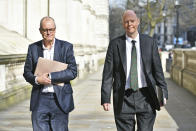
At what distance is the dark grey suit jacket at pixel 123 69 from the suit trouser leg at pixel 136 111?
67 mm

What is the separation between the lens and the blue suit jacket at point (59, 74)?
4.48 metres

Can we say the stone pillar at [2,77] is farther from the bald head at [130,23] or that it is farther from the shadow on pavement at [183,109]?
the bald head at [130,23]

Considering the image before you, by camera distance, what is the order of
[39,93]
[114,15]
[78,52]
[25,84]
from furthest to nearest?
[114,15] → [78,52] → [25,84] → [39,93]

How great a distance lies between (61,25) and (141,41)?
13.8 metres

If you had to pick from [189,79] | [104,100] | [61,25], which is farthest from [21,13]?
[104,100]

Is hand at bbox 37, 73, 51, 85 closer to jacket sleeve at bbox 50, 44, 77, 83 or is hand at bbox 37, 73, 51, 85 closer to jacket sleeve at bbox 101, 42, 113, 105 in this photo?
jacket sleeve at bbox 50, 44, 77, 83

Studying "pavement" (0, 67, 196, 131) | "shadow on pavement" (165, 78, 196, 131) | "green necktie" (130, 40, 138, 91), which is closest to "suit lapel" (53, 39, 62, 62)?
"green necktie" (130, 40, 138, 91)

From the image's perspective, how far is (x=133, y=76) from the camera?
4586mm

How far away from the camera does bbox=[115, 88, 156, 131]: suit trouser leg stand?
4.64 meters

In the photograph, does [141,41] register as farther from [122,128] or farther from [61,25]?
[61,25]

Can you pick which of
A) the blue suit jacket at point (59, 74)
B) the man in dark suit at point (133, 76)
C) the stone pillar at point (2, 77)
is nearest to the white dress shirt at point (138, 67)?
the man in dark suit at point (133, 76)

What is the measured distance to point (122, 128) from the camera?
473 centimetres

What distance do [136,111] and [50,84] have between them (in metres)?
0.98

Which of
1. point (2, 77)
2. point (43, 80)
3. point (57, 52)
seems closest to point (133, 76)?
point (57, 52)
